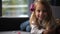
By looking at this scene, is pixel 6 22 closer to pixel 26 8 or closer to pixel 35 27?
pixel 26 8

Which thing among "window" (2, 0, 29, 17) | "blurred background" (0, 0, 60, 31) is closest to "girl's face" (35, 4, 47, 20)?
"blurred background" (0, 0, 60, 31)

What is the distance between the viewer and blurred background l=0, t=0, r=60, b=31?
1810 mm

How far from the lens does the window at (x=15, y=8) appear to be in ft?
6.26

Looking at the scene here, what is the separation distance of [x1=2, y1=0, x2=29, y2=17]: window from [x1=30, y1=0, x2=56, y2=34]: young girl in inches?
36.1

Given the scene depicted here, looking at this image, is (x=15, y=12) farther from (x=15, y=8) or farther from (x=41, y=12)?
(x=41, y=12)

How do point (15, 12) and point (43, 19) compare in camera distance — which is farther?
point (15, 12)

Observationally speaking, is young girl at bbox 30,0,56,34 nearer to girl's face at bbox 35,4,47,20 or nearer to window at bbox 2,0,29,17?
girl's face at bbox 35,4,47,20

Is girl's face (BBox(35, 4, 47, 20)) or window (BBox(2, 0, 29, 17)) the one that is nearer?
girl's face (BBox(35, 4, 47, 20))

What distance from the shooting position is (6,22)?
5.94ft

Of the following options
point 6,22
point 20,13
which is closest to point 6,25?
point 6,22

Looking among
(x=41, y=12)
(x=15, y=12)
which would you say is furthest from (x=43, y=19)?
(x=15, y=12)

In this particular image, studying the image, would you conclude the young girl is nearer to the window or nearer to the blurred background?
the blurred background

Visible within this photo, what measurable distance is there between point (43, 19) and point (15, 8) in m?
1.00

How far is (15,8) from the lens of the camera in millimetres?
1922
